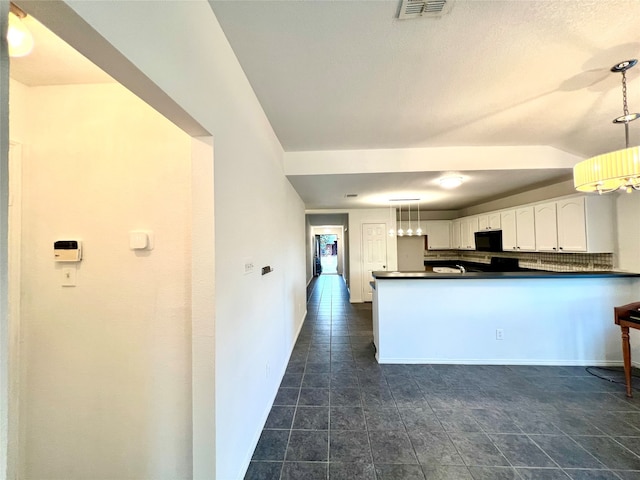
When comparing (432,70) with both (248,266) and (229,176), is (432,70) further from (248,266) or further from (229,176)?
(248,266)

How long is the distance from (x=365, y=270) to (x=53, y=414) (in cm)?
548

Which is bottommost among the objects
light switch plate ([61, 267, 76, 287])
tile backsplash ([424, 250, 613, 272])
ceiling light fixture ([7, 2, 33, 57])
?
tile backsplash ([424, 250, 613, 272])

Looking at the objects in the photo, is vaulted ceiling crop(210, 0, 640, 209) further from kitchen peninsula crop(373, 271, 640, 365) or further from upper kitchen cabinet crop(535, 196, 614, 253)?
kitchen peninsula crop(373, 271, 640, 365)

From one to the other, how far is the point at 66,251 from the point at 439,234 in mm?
6642

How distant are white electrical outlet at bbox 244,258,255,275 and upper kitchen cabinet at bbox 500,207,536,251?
423 cm

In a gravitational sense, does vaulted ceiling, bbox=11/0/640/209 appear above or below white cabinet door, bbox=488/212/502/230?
above

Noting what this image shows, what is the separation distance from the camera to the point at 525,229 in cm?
394

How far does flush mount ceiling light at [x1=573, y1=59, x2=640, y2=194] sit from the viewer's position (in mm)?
1442

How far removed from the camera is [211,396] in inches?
48.3

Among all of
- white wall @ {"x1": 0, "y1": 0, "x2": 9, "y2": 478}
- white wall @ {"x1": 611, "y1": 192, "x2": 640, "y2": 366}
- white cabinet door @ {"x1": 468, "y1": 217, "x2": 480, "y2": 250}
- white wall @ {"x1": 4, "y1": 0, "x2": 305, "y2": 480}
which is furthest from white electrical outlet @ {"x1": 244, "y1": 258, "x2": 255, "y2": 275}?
white cabinet door @ {"x1": 468, "y1": 217, "x2": 480, "y2": 250}

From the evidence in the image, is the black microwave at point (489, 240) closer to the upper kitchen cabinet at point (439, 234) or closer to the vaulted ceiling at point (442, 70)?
the upper kitchen cabinet at point (439, 234)

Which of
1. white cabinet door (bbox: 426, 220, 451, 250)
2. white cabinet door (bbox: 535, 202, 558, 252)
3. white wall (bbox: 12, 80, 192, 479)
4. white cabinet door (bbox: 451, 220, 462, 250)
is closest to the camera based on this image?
white wall (bbox: 12, 80, 192, 479)

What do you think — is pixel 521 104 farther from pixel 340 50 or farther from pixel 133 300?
pixel 133 300

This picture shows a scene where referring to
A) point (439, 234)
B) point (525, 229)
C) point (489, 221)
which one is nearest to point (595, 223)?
point (525, 229)
